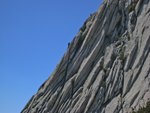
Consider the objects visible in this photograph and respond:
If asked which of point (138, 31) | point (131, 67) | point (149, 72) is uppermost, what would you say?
point (138, 31)

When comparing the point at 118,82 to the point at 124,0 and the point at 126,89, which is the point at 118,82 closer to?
the point at 126,89

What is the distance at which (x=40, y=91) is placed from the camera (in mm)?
77938

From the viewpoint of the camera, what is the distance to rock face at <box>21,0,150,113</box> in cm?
5869

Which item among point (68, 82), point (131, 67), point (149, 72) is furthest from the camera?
point (68, 82)

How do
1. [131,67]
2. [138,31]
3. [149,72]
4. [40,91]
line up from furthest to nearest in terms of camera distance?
[40,91] → [138,31] → [131,67] → [149,72]

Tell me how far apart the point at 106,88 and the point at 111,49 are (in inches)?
330

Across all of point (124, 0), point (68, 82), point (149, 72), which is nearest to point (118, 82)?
point (149, 72)

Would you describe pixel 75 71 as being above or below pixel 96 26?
below

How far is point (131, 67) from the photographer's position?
6088 cm

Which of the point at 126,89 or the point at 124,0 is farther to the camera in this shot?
the point at 124,0

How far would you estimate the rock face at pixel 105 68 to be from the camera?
58688 mm

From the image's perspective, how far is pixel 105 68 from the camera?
6594 centimetres

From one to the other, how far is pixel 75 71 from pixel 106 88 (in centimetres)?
1137

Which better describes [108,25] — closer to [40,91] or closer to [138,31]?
[138,31]
